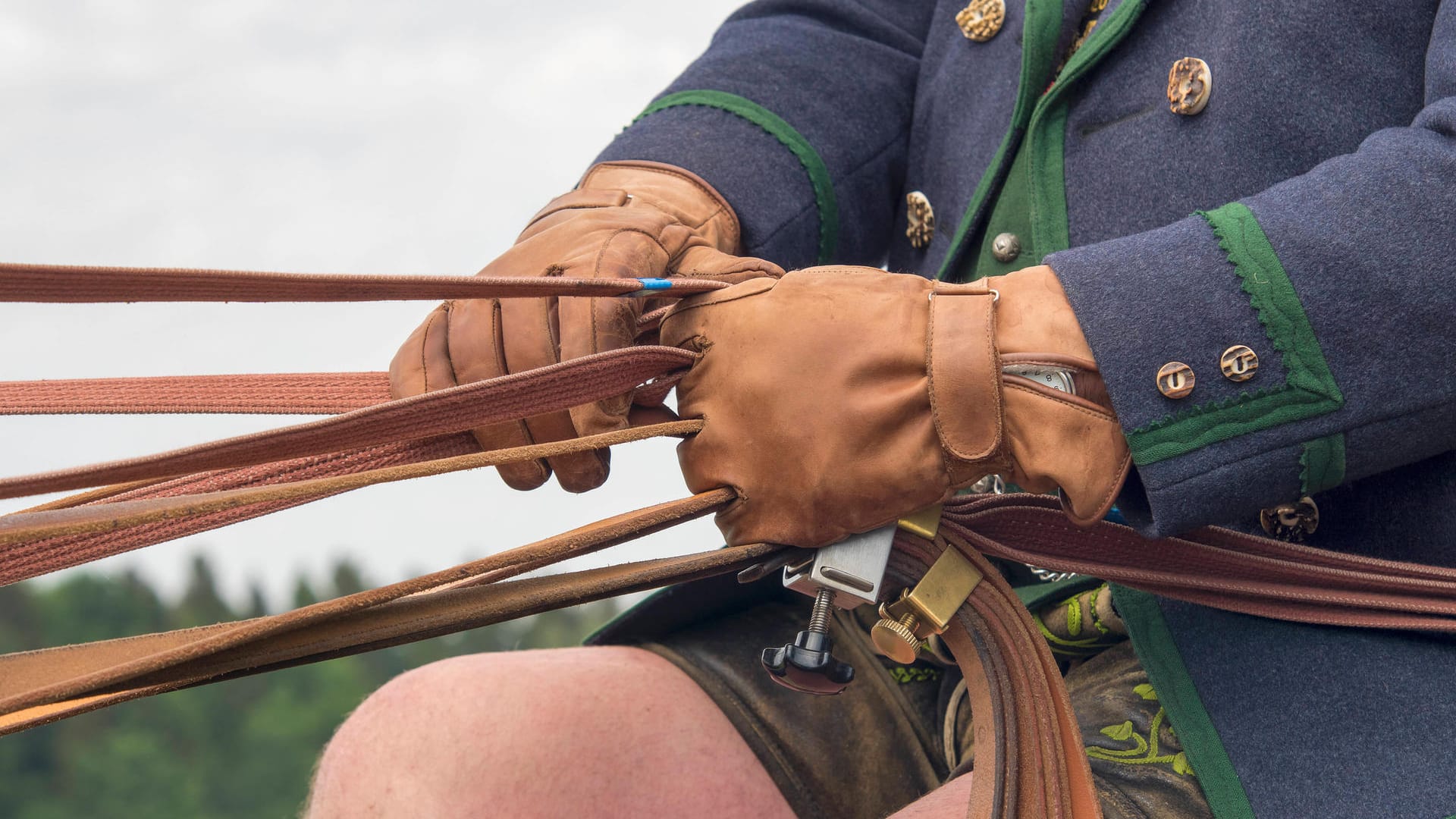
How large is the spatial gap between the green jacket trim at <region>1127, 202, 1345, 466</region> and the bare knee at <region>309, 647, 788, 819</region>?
60cm

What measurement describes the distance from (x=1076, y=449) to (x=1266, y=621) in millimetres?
286

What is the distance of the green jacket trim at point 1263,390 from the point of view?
0.94m

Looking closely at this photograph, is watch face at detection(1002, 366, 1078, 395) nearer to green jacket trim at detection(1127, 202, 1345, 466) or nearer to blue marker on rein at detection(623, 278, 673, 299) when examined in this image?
green jacket trim at detection(1127, 202, 1345, 466)

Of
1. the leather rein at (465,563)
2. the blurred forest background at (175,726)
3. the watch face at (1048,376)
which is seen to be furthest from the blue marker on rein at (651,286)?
the blurred forest background at (175,726)

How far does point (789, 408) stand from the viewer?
3.22ft

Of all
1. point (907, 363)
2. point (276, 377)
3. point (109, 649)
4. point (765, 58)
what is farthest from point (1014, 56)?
point (109, 649)

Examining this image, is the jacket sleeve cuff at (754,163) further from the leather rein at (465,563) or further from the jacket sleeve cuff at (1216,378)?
the jacket sleeve cuff at (1216,378)

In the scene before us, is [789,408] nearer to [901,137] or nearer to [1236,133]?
[1236,133]

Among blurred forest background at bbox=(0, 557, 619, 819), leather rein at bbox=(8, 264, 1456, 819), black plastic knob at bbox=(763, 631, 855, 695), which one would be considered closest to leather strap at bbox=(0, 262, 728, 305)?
leather rein at bbox=(8, 264, 1456, 819)

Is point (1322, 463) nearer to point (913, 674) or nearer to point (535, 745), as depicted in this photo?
point (913, 674)

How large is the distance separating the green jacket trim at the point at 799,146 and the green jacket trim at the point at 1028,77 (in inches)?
9.5

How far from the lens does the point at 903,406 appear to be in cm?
97

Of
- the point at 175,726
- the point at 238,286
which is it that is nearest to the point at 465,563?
the point at 238,286

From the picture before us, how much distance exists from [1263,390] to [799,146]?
75 cm
